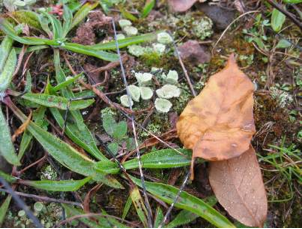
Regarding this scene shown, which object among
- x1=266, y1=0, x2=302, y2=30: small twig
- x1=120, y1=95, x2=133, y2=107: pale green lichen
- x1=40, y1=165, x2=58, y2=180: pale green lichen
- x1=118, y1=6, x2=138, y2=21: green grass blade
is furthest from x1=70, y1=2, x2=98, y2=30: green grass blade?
x1=266, y1=0, x2=302, y2=30: small twig

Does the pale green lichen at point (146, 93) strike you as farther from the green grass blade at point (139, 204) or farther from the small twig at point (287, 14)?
the small twig at point (287, 14)

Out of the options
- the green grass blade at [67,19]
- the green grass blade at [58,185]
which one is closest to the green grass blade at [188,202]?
the green grass blade at [58,185]

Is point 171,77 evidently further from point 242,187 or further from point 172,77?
point 242,187

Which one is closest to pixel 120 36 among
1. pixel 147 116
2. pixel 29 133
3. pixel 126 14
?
pixel 126 14

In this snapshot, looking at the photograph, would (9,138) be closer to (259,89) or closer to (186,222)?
(186,222)

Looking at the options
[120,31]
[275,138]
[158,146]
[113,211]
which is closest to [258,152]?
[275,138]

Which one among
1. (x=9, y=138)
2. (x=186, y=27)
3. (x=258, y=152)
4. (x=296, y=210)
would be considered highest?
(x=9, y=138)

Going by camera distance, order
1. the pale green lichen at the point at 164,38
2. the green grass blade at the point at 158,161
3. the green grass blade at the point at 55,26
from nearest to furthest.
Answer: the green grass blade at the point at 158,161 < the green grass blade at the point at 55,26 < the pale green lichen at the point at 164,38
